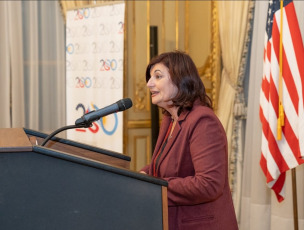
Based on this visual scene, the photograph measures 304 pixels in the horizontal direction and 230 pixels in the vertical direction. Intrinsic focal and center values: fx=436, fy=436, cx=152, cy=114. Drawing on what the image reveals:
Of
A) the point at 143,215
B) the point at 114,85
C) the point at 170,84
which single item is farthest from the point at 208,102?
the point at 114,85

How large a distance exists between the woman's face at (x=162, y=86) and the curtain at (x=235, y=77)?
10.2 ft

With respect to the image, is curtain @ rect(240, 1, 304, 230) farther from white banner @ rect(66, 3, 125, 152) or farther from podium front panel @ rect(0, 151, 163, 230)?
podium front panel @ rect(0, 151, 163, 230)

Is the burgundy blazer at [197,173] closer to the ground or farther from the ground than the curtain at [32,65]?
closer to the ground

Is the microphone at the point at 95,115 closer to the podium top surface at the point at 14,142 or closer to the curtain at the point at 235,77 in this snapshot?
the podium top surface at the point at 14,142

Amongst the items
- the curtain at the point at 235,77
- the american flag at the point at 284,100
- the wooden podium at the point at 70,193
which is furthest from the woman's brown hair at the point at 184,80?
the curtain at the point at 235,77

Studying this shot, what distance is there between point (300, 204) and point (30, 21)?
3756 mm

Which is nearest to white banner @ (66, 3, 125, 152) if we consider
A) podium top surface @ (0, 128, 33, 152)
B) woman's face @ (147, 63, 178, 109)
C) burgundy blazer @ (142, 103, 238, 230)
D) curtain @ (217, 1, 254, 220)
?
curtain @ (217, 1, 254, 220)

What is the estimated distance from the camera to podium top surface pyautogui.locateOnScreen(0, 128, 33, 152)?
141 centimetres

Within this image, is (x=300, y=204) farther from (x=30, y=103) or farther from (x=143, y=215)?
(x=30, y=103)

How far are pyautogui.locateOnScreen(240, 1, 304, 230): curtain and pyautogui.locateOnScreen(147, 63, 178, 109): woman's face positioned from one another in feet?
7.28

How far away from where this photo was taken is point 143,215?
1.55 meters

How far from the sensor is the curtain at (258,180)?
13.1ft

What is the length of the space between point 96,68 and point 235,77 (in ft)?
5.41

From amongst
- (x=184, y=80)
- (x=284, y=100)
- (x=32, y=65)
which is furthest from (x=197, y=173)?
(x=32, y=65)
